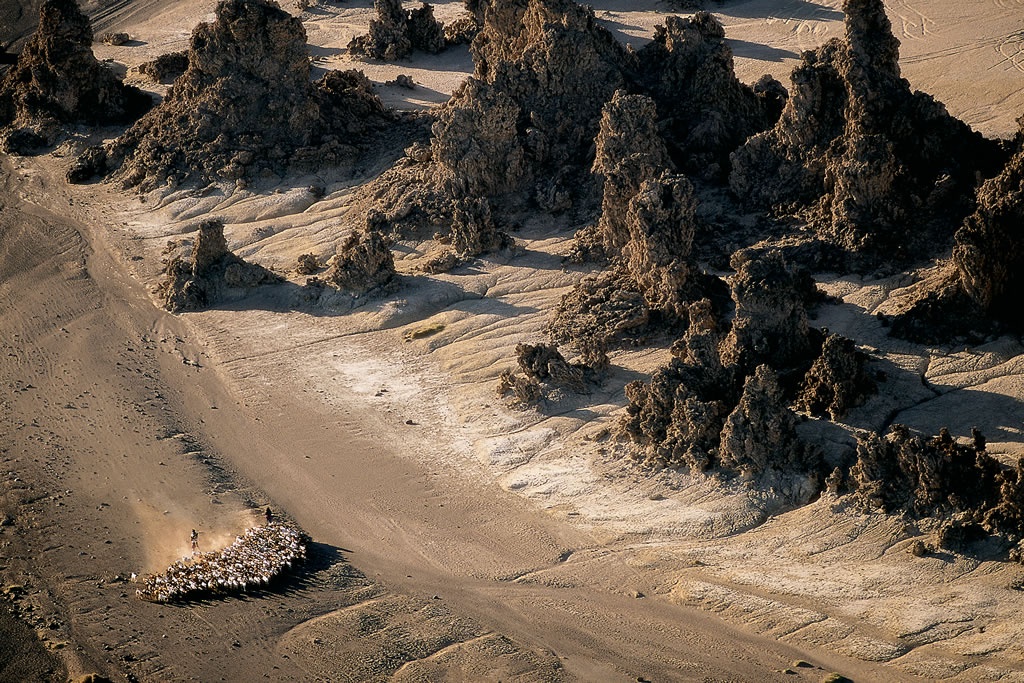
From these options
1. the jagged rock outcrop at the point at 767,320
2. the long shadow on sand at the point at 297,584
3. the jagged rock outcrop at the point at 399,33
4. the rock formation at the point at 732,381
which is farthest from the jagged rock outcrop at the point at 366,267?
the jagged rock outcrop at the point at 399,33

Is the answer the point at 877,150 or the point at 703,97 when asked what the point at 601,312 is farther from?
the point at 703,97

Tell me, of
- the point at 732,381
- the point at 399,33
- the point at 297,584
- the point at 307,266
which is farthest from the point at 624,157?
the point at 399,33

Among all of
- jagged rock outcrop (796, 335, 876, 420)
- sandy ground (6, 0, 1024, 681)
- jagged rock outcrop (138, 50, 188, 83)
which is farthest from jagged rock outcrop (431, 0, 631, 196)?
jagged rock outcrop (138, 50, 188, 83)

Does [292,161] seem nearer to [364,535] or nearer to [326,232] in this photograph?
[326,232]

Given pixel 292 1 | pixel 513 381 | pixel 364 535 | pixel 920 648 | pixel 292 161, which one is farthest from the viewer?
pixel 292 1

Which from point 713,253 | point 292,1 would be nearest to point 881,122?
point 713,253

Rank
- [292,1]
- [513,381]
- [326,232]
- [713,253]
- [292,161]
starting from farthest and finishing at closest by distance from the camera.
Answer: [292,1] < [292,161] < [326,232] < [713,253] < [513,381]

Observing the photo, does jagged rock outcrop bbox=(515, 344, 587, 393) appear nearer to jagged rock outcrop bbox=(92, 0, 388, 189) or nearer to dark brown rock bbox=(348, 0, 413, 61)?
jagged rock outcrop bbox=(92, 0, 388, 189)
